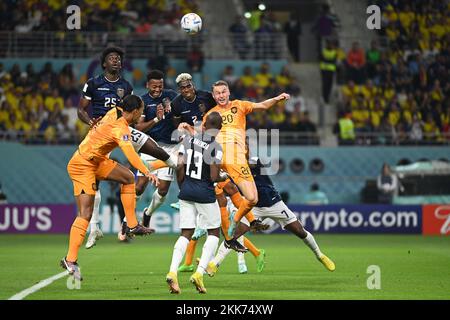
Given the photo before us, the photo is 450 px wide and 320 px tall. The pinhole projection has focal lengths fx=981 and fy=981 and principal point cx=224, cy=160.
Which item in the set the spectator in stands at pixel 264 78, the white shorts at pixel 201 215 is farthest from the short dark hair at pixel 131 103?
the spectator in stands at pixel 264 78

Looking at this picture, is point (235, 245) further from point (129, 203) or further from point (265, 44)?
point (265, 44)

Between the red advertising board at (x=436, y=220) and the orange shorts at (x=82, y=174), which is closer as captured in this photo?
the orange shorts at (x=82, y=174)

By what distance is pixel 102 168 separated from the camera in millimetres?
14289

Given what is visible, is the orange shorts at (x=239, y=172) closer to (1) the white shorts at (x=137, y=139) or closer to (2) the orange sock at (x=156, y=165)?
(1) the white shorts at (x=137, y=139)

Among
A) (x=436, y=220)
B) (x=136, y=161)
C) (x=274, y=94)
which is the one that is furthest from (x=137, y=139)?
(x=274, y=94)

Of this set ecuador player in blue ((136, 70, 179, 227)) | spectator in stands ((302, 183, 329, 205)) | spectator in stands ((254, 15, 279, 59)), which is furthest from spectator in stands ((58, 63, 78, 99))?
ecuador player in blue ((136, 70, 179, 227))

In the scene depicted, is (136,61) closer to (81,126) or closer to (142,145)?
(81,126)

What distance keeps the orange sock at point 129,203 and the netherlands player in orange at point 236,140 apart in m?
1.71

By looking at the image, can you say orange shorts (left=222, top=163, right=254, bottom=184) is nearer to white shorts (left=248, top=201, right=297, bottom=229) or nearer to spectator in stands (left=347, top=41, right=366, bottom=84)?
white shorts (left=248, top=201, right=297, bottom=229)

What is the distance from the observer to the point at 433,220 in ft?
90.9

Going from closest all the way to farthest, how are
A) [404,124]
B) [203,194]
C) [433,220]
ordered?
[203,194]
[433,220]
[404,124]

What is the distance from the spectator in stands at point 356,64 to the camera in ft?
105
